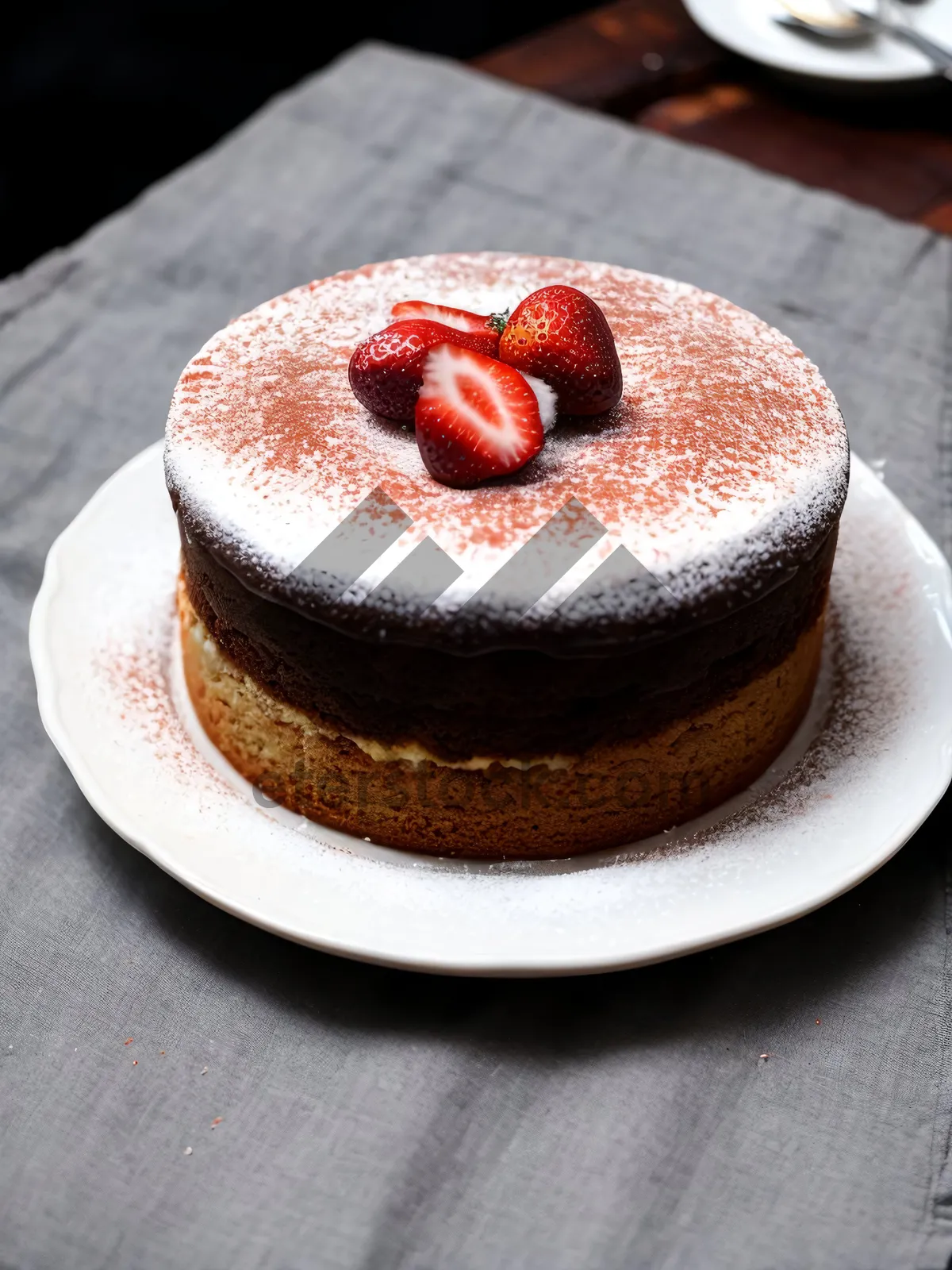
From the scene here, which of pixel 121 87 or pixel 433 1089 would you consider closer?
pixel 433 1089

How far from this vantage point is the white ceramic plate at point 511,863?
5.41 ft

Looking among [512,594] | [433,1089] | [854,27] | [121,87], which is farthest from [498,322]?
[121,87]

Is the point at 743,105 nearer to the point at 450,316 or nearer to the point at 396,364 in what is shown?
the point at 450,316

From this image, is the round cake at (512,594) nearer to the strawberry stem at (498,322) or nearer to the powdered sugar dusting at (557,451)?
the powdered sugar dusting at (557,451)

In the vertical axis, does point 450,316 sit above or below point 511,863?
above

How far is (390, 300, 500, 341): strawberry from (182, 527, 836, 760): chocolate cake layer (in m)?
0.45

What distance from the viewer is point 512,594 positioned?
1599 mm

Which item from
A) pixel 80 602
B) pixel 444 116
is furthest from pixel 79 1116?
pixel 444 116

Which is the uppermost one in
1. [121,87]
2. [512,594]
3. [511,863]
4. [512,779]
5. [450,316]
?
[450,316]

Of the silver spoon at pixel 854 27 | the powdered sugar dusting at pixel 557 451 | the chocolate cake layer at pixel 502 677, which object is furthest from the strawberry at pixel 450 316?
the silver spoon at pixel 854 27

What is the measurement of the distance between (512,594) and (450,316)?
50 centimetres

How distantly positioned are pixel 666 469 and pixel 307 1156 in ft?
3.04

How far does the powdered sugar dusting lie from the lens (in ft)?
5.48

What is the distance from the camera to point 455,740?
5.69 feet
